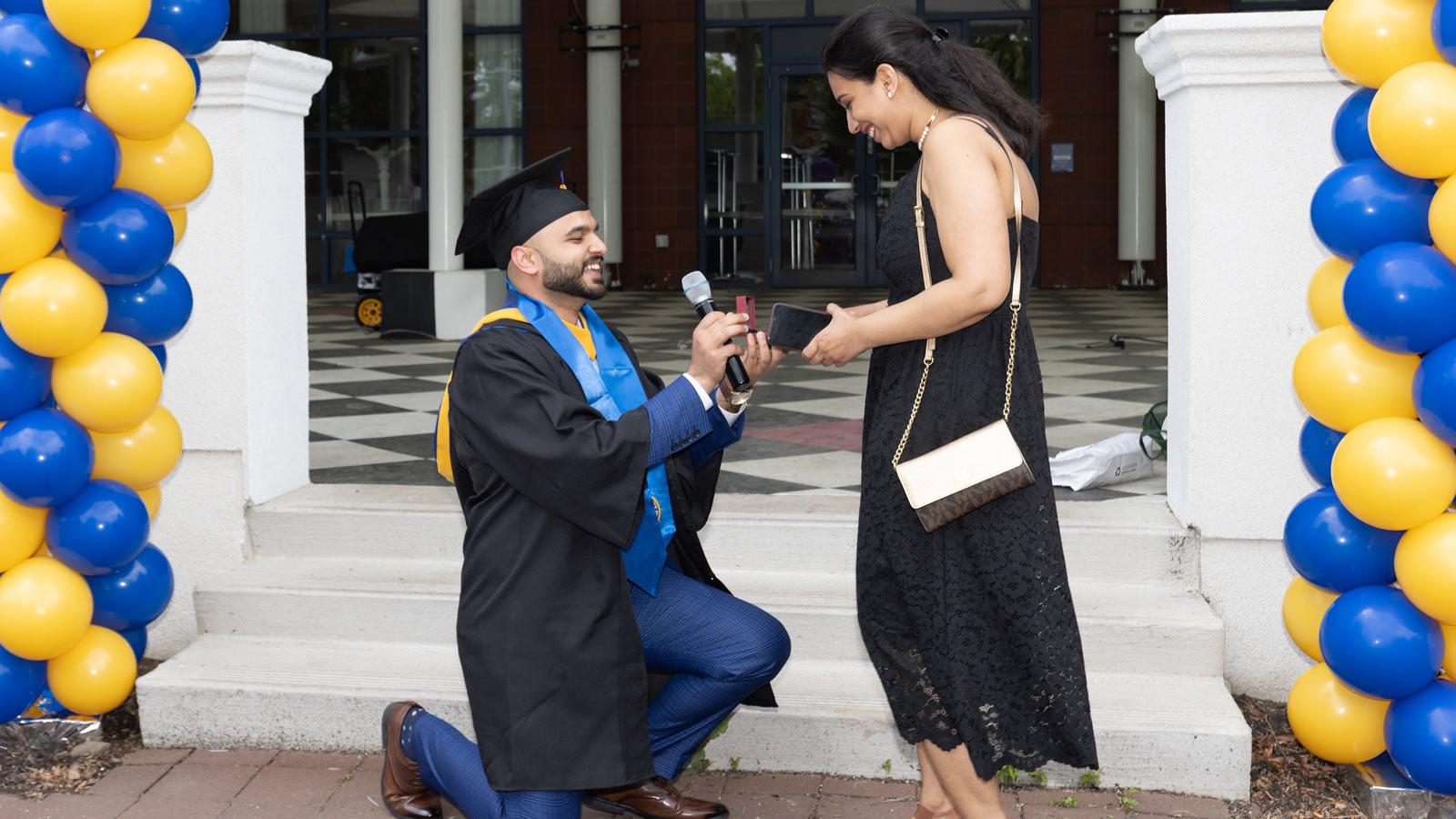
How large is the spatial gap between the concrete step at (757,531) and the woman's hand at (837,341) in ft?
4.58

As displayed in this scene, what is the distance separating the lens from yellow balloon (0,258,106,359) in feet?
10.8

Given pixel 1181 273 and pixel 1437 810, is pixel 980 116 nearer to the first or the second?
pixel 1181 273

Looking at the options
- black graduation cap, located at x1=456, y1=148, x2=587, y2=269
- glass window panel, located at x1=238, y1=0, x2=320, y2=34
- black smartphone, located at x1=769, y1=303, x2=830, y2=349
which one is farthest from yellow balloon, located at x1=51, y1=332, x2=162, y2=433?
glass window panel, located at x1=238, y1=0, x2=320, y2=34

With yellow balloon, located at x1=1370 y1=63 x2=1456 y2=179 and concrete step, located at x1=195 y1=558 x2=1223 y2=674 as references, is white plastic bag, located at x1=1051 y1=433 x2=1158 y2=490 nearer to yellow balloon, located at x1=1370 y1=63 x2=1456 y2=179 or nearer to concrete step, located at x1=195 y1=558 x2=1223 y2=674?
concrete step, located at x1=195 y1=558 x2=1223 y2=674

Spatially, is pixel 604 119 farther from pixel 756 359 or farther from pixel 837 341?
pixel 837 341

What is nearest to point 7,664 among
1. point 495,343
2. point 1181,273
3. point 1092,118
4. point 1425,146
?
point 495,343

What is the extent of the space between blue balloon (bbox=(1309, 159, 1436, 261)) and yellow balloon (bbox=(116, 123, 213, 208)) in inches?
96.6

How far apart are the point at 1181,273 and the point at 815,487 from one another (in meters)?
1.29

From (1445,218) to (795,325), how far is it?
1.19 metres

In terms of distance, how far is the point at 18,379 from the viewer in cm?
336

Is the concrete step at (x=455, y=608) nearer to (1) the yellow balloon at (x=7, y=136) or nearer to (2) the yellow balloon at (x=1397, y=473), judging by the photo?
(2) the yellow balloon at (x=1397, y=473)

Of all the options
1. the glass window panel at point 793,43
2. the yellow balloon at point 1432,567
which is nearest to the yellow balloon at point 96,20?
the yellow balloon at point 1432,567

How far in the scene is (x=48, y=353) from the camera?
3348mm

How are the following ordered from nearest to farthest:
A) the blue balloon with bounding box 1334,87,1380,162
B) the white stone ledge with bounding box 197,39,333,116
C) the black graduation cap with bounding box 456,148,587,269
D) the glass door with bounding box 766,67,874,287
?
the black graduation cap with bounding box 456,148,587,269, the blue balloon with bounding box 1334,87,1380,162, the white stone ledge with bounding box 197,39,333,116, the glass door with bounding box 766,67,874,287
